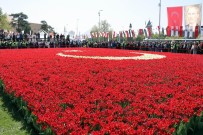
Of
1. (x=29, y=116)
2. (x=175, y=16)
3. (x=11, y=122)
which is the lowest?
(x=11, y=122)

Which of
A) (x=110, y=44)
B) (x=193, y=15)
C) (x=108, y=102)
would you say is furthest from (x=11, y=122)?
(x=110, y=44)

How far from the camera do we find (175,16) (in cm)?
3431

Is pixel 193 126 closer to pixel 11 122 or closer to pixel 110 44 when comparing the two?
pixel 11 122

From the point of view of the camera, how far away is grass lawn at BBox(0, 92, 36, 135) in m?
5.66

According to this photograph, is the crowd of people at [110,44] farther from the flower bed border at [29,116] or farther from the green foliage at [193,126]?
the green foliage at [193,126]

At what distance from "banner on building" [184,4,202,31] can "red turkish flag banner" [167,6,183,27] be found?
100cm

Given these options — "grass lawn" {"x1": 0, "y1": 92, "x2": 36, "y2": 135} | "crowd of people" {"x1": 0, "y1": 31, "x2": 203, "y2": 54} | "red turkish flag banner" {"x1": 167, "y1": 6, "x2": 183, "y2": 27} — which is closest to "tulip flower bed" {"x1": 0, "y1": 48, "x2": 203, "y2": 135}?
"grass lawn" {"x1": 0, "y1": 92, "x2": 36, "y2": 135}

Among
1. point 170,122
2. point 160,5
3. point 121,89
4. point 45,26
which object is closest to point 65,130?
point 170,122

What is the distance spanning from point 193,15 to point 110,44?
10.7 m

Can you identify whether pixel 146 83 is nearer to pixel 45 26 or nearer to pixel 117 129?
pixel 117 129

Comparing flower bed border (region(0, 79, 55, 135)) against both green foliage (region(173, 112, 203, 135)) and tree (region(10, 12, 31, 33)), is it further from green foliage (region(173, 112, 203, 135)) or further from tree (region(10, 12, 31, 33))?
tree (region(10, 12, 31, 33))

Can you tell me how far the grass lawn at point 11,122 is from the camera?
223 inches

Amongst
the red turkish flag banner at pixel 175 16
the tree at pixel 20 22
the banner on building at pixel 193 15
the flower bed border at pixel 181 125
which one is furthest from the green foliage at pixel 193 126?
the tree at pixel 20 22

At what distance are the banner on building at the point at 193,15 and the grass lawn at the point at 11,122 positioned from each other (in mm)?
27744
